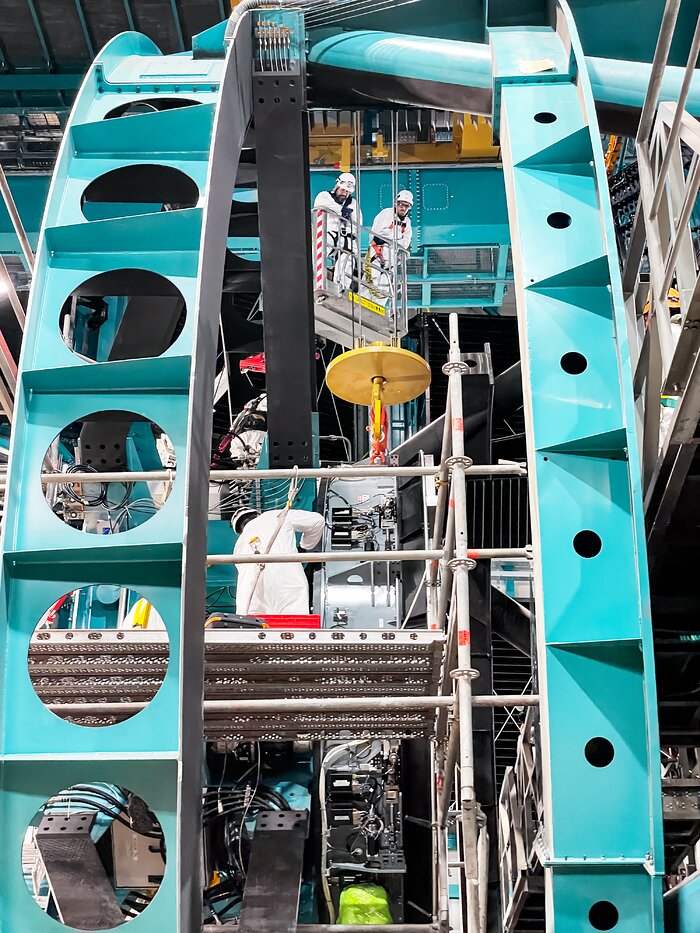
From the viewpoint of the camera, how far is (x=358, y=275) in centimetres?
1380

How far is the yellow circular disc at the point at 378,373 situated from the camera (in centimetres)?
936

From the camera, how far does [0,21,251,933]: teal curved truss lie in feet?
15.9

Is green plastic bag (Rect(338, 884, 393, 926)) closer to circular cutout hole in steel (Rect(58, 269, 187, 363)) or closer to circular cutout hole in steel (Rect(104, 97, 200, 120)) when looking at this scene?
circular cutout hole in steel (Rect(58, 269, 187, 363))

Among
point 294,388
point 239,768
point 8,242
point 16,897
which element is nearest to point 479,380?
point 294,388

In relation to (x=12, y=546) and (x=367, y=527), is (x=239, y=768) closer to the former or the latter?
(x=367, y=527)

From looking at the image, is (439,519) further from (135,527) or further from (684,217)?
(684,217)

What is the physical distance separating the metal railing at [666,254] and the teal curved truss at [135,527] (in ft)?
8.39

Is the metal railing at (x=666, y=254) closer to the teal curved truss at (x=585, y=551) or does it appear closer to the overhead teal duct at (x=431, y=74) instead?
the teal curved truss at (x=585, y=551)

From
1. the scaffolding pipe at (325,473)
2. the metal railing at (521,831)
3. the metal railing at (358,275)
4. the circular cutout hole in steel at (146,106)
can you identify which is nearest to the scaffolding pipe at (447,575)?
the scaffolding pipe at (325,473)

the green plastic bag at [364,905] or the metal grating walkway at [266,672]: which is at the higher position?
the metal grating walkway at [266,672]

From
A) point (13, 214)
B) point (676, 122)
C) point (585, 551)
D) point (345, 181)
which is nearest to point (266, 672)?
point (585, 551)

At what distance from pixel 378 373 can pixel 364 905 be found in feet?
14.8

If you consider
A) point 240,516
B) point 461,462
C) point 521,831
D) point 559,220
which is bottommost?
point 521,831

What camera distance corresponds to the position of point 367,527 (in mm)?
11500
